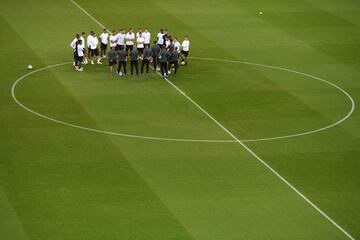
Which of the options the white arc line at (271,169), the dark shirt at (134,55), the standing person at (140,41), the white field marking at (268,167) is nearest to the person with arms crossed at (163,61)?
the dark shirt at (134,55)

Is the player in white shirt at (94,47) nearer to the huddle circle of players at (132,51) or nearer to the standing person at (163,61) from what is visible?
the huddle circle of players at (132,51)

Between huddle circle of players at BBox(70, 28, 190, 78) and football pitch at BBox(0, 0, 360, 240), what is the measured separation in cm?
74

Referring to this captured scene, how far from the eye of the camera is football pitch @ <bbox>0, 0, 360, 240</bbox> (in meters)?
28.3

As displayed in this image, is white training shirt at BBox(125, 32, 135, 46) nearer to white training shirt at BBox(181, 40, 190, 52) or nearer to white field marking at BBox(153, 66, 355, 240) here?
white training shirt at BBox(181, 40, 190, 52)

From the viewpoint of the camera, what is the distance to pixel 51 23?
5269 cm

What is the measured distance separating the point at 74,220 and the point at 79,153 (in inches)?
235

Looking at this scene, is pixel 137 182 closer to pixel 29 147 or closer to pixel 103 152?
pixel 103 152

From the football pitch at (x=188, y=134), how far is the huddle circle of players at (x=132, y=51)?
74 cm

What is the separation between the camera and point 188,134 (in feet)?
118

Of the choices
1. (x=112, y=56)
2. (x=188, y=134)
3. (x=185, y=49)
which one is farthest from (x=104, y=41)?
(x=188, y=134)

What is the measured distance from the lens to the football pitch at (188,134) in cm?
2831

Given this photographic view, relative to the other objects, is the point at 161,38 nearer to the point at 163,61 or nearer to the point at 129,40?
the point at 129,40

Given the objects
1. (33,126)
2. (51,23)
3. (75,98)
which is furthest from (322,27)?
(33,126)

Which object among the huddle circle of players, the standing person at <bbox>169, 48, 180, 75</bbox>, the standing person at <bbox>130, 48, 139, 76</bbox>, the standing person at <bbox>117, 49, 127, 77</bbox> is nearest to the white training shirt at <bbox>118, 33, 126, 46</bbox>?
the huddle circle of players
